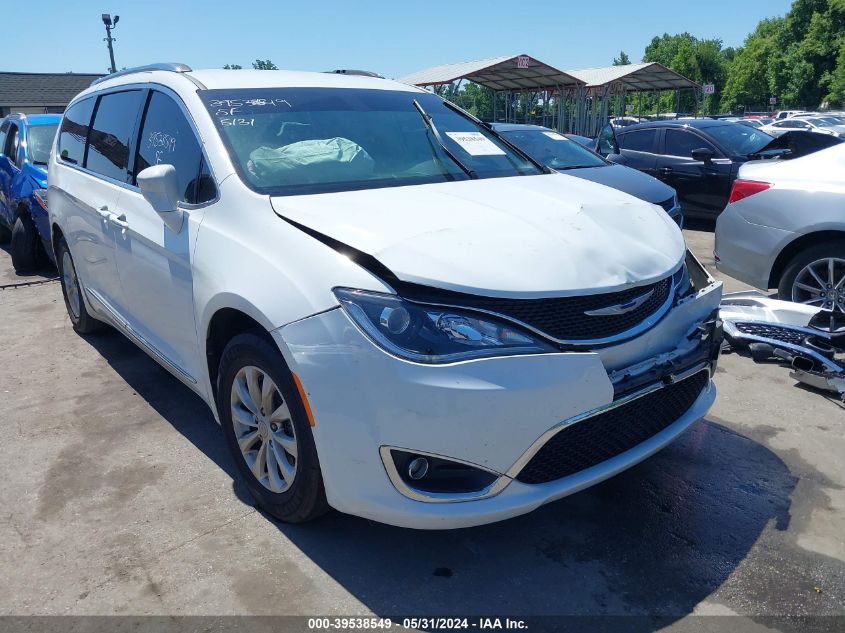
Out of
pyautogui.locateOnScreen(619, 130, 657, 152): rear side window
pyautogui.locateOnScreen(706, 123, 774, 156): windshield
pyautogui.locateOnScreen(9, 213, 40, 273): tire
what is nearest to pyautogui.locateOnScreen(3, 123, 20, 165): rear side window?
pyautogui.locateOnScreen(9, 213, 40, 273): tire

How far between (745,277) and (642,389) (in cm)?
332

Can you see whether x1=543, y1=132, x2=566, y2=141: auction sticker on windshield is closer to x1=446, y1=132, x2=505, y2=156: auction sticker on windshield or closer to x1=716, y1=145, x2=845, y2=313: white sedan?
→ x1=716, y1=145, x2=845, y2=313: white sedan

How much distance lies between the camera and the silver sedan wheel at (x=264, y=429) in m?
2.63

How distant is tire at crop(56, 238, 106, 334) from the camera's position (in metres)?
5.15

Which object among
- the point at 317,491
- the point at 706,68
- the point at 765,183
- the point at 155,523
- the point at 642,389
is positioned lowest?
the point at 155,523

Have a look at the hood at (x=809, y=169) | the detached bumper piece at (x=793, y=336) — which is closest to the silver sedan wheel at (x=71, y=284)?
the detached bumper piece at (x=793, y=336)

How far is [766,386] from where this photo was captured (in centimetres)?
→ 431

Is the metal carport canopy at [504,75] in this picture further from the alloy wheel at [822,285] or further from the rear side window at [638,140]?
the alloy wheel at [822,285]

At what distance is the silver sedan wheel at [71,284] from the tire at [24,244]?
2.93 m

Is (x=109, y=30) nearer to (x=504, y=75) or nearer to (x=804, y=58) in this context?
(x=504, y=75)

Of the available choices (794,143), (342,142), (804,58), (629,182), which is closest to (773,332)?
(629,182)

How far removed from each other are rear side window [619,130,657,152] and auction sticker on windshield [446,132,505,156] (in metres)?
7.88

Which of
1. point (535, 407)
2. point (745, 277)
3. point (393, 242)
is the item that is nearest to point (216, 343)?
point (393, 242)

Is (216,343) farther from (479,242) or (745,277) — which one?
(745,277)
